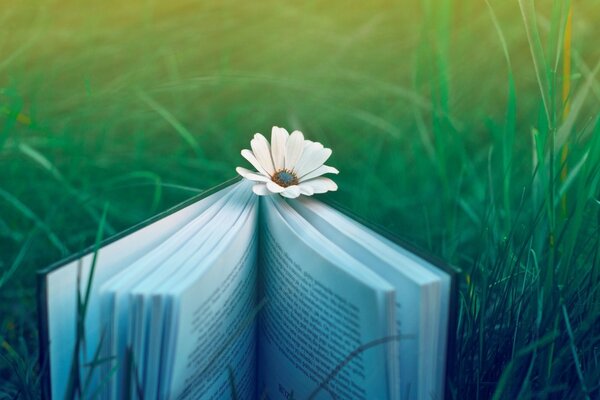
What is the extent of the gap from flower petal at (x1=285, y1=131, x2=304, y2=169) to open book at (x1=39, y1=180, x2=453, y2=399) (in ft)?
0.20

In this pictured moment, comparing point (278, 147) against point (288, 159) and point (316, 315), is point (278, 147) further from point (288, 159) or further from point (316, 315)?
point (316, 315)

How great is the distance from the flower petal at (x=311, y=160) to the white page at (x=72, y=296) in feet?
0.58

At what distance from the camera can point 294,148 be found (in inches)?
30.9

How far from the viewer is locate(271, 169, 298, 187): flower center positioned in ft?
2.51

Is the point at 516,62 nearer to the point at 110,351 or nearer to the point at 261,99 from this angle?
the point at 261,99

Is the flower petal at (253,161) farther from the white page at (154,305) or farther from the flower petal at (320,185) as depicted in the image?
the white page at (154,305)

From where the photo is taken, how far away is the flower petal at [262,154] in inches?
30.6

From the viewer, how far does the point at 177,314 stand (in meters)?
0.57

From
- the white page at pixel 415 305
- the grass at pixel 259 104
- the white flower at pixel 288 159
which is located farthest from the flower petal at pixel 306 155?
the grass at pixel 259 104

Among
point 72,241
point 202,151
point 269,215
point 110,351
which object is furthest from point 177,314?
point 202,151

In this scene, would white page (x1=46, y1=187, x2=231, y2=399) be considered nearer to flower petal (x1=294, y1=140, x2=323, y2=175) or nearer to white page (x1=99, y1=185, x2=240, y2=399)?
white page (x1=99, y1=185, x2=240, y2=399)

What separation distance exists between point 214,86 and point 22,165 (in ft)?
1.11

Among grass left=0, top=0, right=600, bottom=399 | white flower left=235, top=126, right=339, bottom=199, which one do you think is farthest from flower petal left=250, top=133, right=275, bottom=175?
grass left=0, top=0, right=600, bottom=399

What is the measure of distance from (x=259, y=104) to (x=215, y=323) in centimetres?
67
